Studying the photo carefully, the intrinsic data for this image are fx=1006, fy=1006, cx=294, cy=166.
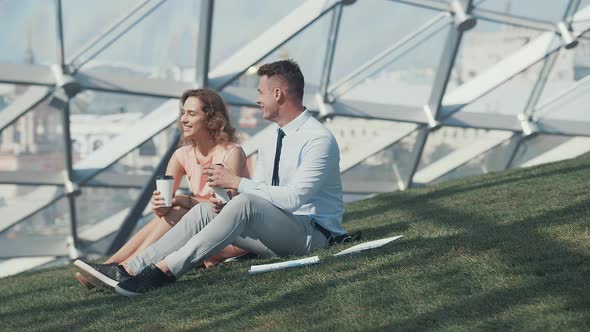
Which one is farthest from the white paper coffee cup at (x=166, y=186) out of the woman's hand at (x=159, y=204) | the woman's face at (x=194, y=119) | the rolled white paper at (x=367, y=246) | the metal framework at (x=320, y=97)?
the metal framework at (x=320, y=97)

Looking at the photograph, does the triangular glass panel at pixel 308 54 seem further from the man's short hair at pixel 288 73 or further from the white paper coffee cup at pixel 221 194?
the white paper coffee cup at pixel 221 194

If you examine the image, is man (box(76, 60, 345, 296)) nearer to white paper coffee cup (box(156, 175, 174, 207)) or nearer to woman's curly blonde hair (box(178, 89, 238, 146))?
white paper coffee cup (box(156, 175, 174, 207))

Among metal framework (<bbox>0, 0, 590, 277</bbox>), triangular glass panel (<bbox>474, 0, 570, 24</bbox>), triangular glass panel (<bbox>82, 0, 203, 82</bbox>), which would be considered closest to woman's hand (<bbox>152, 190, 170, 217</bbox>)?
metal framework (<bbox>0, 0, 590, 277</bbox>)

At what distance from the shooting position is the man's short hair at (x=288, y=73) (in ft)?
19.7

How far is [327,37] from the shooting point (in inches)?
557

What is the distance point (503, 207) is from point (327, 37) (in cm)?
689

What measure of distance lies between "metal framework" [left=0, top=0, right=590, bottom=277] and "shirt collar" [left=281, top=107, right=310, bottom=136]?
623cm

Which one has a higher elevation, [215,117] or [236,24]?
[236,24]

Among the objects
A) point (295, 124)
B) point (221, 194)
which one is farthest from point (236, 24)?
point (221, 194)

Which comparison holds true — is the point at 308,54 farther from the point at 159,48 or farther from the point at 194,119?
the point at 194,119

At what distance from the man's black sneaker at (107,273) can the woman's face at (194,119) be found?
4.08 feet

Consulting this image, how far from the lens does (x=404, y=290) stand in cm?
461

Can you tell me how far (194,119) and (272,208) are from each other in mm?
1175

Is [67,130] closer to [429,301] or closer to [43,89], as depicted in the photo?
[43,89]
